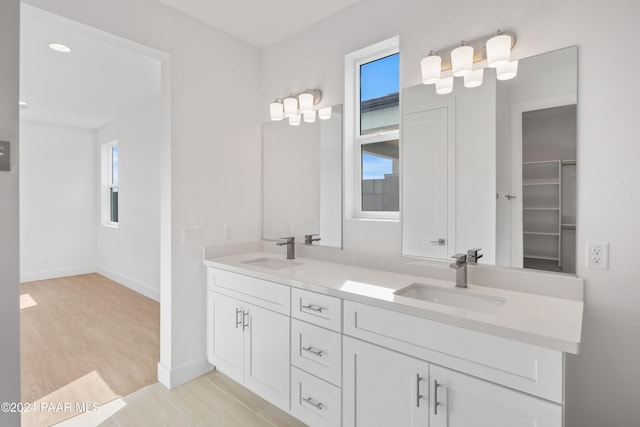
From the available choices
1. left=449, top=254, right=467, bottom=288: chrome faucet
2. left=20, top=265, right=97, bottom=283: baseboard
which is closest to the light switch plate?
left=449, top=254, right=467, bottom=288: chrome faucet

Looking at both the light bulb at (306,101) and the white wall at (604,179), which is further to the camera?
the light bulb at (306,101)

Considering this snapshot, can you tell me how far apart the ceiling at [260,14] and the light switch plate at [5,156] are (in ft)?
4.71

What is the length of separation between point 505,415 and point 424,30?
1.91m

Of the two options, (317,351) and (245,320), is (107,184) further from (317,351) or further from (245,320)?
(317,351)

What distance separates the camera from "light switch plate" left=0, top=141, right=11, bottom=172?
1.27 meters

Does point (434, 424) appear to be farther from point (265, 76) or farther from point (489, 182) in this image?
point (265, 76)

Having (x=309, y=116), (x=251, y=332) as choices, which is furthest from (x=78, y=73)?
(x=251, y=332)

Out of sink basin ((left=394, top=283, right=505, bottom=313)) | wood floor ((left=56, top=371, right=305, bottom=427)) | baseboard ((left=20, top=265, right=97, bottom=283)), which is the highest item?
sink basin ((left=394, top=283, right=505, bottom=313))

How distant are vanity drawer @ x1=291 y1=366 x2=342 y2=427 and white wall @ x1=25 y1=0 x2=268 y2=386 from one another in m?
1.00

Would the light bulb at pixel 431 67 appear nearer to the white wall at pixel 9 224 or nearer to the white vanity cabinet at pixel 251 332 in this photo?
the white vanity cabinet at pixel 251 332

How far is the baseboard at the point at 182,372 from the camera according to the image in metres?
2.22

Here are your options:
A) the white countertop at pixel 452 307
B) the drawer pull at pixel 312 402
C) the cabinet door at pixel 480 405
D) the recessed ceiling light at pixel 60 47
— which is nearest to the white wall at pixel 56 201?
the recessed ceiling light at pixel 60 47

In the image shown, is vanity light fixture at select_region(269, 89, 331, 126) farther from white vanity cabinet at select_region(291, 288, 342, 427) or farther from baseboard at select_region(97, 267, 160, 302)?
baseboard at select_region(97, 267, 160, 302)

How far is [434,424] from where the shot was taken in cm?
125
